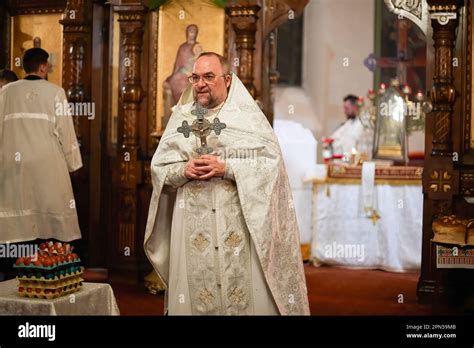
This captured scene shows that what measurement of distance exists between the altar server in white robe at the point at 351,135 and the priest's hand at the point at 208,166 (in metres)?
6.27

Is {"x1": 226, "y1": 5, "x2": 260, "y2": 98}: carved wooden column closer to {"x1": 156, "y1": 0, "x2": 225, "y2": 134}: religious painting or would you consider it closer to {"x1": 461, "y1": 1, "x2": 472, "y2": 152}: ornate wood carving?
{"x1": 156, "y1": 0, "x2": 225, "y2": 134}: religious painting

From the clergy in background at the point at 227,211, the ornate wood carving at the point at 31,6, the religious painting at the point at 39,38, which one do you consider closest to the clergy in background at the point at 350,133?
the religious painting at the point at 39,38

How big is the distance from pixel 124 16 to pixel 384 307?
11.1 ft

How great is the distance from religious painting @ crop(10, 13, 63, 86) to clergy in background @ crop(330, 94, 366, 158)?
4.37m

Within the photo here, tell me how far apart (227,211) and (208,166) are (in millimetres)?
319

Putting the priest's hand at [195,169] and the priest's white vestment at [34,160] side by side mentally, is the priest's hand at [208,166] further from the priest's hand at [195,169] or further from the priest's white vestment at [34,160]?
the priest's white vestment at [34,160]

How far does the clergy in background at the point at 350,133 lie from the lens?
10656mm

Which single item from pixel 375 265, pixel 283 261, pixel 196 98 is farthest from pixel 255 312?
pixel 375 265

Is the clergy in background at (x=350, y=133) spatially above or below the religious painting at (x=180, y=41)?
below

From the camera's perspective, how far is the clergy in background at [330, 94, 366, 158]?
10.7 metres

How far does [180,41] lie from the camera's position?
761 cm

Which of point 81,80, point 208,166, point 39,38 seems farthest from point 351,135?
point 208,166

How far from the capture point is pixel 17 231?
6.19 m

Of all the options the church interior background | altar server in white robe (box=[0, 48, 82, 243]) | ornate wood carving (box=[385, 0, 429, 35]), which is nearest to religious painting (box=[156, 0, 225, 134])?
the church interior background
